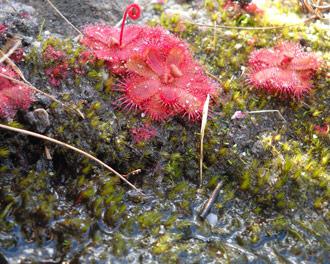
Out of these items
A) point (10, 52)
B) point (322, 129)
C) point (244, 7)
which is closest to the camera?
point (10, 52)

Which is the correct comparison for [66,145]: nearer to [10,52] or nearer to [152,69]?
[10,52]

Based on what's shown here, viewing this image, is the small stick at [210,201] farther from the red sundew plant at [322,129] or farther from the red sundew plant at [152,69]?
the red sundew plant at [322,129]

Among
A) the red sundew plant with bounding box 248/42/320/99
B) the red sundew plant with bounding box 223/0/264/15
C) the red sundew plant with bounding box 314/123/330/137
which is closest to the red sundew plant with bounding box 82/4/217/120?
the red sundew plant with bounding box 248/42/320/99

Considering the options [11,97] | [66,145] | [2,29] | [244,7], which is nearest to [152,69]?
[66,145]

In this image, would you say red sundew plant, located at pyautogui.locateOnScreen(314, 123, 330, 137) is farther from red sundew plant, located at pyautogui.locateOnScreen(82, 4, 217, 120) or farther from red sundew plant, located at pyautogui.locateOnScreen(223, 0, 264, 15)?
red sundew plant, located at pyautogui.locateOnScreen(223, 0, 264, 15)

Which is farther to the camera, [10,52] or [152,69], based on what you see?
[152,69]

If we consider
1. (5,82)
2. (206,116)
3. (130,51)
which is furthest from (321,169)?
(5,82)

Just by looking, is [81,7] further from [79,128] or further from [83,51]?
[79,128]

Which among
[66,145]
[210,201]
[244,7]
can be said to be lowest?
[210,201]
